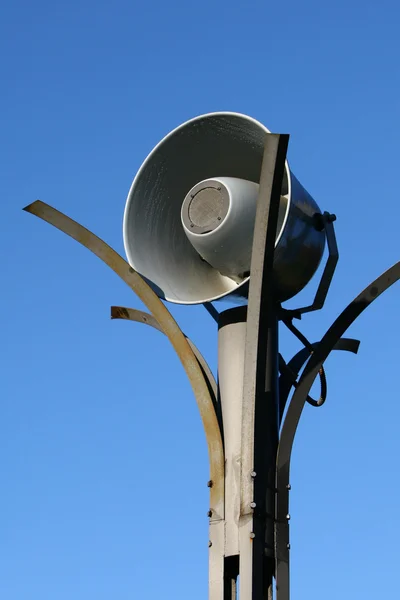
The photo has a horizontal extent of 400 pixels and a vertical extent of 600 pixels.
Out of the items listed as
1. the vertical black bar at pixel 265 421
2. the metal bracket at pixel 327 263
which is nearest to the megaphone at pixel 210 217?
the metal bracket at pixel 327 263

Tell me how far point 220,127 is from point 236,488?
9.13ft

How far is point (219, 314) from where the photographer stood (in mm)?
9977

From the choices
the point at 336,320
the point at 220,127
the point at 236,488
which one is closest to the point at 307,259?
the point at 336,320

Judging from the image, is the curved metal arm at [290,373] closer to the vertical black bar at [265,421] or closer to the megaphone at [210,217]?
the megaphone at [210,217]

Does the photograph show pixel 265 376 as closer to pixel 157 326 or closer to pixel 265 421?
pixel 265 421

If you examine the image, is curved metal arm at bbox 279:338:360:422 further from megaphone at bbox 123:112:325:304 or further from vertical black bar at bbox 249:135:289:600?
vertical black bar at bbox 249:135:289:600

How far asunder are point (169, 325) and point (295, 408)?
44.1 inches

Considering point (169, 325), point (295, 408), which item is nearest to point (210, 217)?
point (169, 325)

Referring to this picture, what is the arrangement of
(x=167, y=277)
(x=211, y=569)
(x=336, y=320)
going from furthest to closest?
1. (x=167, y=277)
2. (x=336, y=320)
3. (x=211, y=569)

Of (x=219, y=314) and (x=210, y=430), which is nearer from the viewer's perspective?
(x=210, y=430)

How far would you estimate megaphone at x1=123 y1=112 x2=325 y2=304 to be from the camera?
9.64 m

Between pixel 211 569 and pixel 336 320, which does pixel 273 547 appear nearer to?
pixel 211 569

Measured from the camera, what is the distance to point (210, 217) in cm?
973

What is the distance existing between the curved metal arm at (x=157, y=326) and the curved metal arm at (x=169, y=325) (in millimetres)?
152
